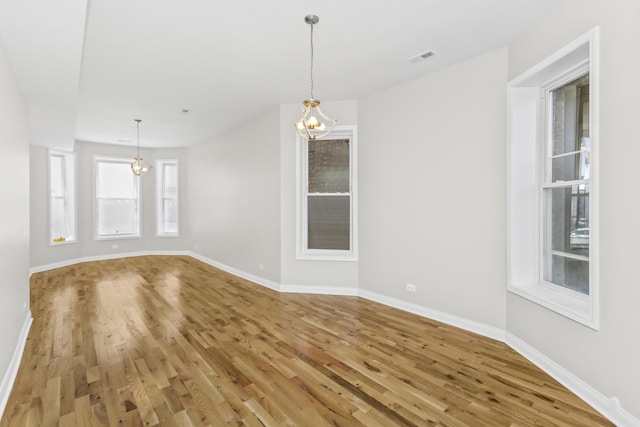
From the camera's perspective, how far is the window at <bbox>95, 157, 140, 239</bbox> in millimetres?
7738

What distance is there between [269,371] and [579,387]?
7.42 ft

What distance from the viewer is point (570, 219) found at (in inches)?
105

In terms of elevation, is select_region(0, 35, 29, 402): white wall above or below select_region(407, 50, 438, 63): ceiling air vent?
below

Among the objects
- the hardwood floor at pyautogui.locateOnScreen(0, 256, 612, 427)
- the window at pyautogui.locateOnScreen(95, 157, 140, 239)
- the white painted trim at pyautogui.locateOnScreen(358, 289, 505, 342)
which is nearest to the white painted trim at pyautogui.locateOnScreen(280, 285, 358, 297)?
the white painted trim at pyautogui.locateOnScreen(358, 289, 505, 342)

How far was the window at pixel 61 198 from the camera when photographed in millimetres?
6797

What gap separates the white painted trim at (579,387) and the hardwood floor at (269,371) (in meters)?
0.07

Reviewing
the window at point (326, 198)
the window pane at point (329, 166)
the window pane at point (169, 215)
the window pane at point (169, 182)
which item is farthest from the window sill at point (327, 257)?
the window pane at point (169, 182)

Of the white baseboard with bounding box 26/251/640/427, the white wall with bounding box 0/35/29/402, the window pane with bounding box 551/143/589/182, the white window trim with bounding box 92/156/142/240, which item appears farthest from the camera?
the white window trim with bounding box 92/156/142/240

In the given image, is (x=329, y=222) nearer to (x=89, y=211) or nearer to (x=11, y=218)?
(x=11, y=218)

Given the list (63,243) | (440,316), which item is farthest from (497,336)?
(63,243)

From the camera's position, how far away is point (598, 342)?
2.10 metres

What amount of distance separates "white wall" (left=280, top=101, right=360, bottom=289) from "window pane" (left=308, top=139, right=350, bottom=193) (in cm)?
31

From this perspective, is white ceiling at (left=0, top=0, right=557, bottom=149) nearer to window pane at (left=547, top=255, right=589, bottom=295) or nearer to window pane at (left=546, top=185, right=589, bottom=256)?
window pane at (left=546, top=185, right=589, bottom=256)

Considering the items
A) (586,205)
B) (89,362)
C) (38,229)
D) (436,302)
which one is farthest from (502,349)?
(38,229)
